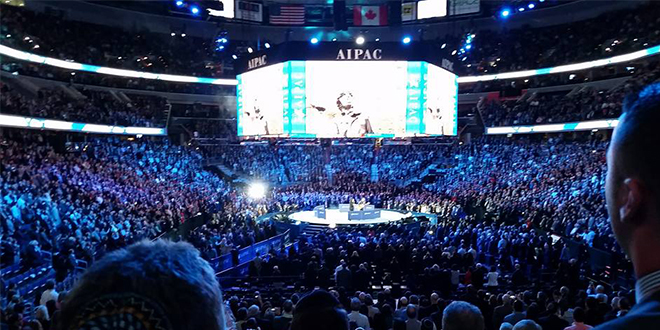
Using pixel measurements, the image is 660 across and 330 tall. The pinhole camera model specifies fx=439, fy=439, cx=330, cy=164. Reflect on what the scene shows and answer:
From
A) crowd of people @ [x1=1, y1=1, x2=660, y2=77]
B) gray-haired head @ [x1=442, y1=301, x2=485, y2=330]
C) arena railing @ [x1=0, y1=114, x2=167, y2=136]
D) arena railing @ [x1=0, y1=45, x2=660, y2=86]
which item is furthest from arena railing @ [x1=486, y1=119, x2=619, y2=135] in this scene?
gray-haired head @ [x1=442, y1=301, x2=485, y2=330]

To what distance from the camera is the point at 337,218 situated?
26453mm

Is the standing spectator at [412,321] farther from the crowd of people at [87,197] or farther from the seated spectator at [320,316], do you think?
the seated spectator at [320,316]

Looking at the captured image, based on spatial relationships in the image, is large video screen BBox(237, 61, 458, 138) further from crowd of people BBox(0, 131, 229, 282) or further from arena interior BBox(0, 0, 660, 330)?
crowd of people BBox(0, 131, 229, 282)

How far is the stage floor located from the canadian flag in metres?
18.5

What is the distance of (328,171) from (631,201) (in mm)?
40320

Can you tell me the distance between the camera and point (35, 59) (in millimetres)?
30594

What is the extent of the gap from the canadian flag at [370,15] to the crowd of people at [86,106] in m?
20.5

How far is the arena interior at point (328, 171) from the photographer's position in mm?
1426

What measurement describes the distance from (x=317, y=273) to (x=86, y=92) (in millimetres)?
34119

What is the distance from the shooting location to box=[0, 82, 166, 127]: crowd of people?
88.7ft

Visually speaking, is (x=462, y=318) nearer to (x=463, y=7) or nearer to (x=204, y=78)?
(x=463, y=7)

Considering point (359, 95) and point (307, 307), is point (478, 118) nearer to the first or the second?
point (359, 95)

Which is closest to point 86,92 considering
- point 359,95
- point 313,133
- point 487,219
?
point 313,133

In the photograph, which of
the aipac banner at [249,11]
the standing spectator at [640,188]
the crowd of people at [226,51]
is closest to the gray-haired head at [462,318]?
the standing spectator at [640,188]
